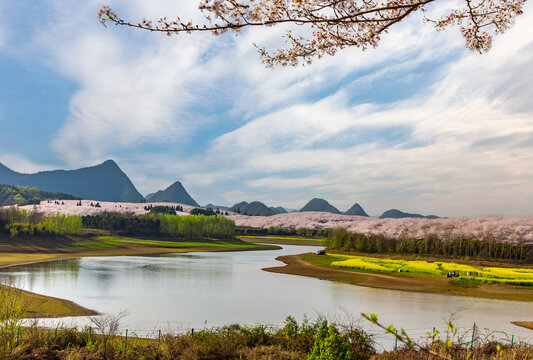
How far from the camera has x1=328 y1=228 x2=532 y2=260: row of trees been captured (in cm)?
7938

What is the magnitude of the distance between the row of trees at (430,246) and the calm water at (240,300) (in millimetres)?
47964

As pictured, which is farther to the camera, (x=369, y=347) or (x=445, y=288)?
(x=445, y=288)

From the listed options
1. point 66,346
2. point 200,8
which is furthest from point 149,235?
point 200,8

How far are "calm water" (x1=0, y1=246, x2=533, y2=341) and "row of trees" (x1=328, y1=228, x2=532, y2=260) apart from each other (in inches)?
1888

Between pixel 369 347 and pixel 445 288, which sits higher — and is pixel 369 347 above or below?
above

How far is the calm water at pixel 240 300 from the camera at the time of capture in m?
25.4

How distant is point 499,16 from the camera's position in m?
7.95

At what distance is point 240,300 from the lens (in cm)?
3188

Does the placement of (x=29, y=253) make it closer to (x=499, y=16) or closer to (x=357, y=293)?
(x=357, y=293)

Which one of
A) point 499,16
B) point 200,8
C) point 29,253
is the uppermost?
point 499,16

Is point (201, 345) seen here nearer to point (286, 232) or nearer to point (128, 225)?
point (128, 225)

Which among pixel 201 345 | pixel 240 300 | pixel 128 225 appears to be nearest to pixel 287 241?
pixel 128 225

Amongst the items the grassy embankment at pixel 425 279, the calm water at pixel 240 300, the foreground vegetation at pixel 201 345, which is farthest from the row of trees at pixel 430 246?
the foreground vegetation at pixel 201 345

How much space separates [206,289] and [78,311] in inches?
506
